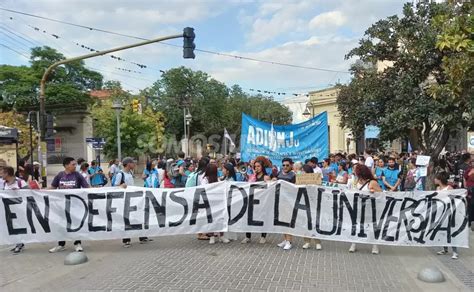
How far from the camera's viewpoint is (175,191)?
852cm

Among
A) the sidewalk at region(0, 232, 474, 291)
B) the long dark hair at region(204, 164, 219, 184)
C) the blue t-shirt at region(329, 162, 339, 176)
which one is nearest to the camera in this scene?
the sidewalk at region(0, 232, 474, 291)

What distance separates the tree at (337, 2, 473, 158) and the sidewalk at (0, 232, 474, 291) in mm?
4209

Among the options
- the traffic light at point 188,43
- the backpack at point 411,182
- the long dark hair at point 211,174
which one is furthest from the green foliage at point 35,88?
the long dark hair at point 211,174

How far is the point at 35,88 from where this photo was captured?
43812 millimetres

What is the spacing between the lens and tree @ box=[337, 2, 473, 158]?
37.9 ft

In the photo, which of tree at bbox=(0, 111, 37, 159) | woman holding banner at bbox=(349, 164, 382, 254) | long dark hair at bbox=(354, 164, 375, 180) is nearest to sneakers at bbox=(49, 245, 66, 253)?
woman holding banner at bbox=(349, 164, 382, 254)

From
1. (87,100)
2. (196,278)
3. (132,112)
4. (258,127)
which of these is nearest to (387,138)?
(258,127)

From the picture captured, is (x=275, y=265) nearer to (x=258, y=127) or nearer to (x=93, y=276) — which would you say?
(x=93, y=276)

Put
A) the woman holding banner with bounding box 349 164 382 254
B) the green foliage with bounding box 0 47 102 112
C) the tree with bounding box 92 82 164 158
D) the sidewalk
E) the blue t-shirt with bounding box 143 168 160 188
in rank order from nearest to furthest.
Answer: the sidewalk < the woman holding banner with bounding box 349 164 382 254 < the blue t-shirt with bounding box 143 168 160 188 < the tree with bounding box 92 82 164 158 < the green foliage with bounding box 0 47 102 112

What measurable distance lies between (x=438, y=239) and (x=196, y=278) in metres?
4.07

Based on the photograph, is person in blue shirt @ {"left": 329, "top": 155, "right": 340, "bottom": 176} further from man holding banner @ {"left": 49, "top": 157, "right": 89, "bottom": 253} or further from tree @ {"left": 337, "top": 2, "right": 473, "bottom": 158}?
man holding banner @ {"left": 49, "top": 157, "right": 89, "bottom": 253}

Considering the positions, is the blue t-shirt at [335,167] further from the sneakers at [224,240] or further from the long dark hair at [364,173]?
the sneakers at [224,240]

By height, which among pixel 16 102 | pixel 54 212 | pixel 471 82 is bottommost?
pixel 54 212

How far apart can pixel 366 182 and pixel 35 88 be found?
4121 cm
